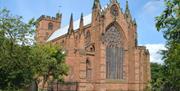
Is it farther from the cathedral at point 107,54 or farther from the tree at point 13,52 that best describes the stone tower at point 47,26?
the tree at point 13,52

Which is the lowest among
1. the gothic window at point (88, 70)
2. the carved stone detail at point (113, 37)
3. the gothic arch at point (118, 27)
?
the gothic window at point (88, 70)

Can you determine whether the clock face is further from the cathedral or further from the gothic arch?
the gothic arch

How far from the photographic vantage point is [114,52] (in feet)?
200

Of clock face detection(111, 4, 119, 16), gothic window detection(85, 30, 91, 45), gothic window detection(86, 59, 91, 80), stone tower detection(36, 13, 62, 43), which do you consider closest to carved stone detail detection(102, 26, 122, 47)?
clock face detection(111, 4, 119, 16)

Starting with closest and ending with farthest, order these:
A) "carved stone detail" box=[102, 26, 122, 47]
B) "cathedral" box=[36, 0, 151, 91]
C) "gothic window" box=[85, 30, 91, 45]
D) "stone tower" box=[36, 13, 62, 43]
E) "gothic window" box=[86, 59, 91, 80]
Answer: "cathedral" box=[36, 0, 151, 91], "gothic window" box=[86, 59, 91, 80], "carved stone detail" box=[102, 26, 122, 47], "gothic window" box=[85, 30, 91, 45], "stone tower" box=[36, 13, 62, 43]

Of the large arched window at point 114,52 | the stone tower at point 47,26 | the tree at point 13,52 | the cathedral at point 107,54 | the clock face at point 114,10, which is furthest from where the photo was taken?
the stone tower at point 47,26

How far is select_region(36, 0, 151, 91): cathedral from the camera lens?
56281 millimetres

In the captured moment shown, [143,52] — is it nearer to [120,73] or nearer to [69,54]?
[120,73]

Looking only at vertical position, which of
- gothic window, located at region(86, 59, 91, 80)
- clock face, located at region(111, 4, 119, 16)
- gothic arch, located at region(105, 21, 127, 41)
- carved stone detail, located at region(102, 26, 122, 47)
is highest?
clock face, located at region(111, 4, 119, 16)

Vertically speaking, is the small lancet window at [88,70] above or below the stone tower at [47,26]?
below

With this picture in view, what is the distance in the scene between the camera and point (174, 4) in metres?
8.18

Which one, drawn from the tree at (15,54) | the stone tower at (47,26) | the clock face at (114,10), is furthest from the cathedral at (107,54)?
the stone tower at (47,26)

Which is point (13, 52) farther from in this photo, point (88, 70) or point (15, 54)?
point (88, 70)

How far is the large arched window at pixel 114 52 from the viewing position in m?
59.3
